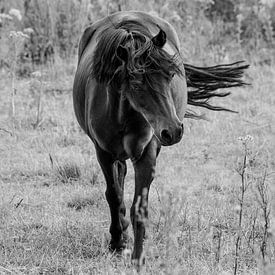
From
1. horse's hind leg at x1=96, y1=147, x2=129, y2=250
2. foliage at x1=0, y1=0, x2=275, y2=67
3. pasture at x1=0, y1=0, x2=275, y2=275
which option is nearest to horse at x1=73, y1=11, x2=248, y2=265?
horse's hind leg at x1=96, y1=147, x2=129, y2=250

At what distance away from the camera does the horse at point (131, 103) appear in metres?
3.04

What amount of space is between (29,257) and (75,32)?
5.48 meters

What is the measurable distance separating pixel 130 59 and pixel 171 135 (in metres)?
0.41

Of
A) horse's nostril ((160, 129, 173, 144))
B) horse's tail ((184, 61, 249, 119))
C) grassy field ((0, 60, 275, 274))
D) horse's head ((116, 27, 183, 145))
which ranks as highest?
horse's head ((116, 27, 183, 145))

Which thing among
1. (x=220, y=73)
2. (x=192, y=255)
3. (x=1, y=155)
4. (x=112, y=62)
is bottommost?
(x=1, y=155)

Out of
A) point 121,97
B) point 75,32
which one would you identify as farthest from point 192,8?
point 121,97

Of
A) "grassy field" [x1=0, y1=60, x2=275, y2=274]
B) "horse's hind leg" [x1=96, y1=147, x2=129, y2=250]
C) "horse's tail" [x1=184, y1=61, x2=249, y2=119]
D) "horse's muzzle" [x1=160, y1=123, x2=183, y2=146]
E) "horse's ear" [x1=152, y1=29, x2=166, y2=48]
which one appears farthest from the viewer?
"horse's tail" [x1=184, y1=61, x2=249, y2=119]

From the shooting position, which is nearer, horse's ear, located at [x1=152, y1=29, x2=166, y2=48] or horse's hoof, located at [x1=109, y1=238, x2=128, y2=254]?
horse's ear, located at [x1=152, y1=29, x2=166, y2=48]

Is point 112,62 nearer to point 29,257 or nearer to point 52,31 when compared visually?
point 29,257

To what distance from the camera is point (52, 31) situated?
8547 millimetres

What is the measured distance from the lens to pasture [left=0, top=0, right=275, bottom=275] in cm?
339

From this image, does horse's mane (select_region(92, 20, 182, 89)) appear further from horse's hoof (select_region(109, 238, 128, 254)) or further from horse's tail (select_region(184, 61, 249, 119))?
horse's tail (select_region(184, 61, 249, 119))

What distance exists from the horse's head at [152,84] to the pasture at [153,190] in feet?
1.07

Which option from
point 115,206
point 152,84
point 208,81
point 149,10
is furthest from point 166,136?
point 149,10
